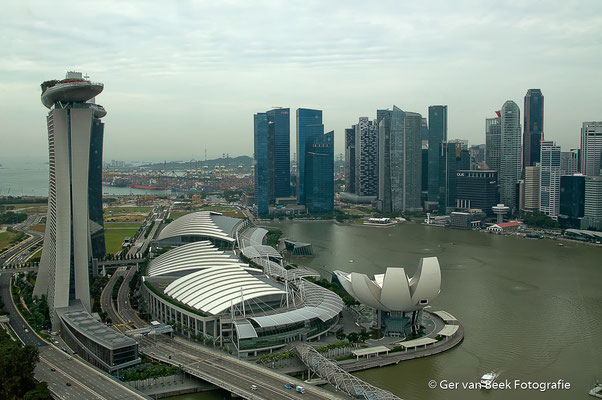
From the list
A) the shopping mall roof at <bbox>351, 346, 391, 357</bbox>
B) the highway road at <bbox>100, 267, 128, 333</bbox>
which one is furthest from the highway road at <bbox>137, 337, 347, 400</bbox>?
the shopping mall roof at <bbox>351, 346, 391, 357</bbox>

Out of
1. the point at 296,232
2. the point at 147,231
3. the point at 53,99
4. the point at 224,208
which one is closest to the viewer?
the point at 53,99

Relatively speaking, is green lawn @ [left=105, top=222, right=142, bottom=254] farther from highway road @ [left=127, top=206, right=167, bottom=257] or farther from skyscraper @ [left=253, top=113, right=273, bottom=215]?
skyscraper @ [left=253, top=113, right=273, bottom=215]

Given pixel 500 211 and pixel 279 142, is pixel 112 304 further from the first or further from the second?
pixel 279 142

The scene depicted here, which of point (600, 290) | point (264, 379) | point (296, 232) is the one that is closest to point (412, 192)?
point (296, 232)

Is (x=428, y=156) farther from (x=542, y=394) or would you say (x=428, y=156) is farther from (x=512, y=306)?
(x=542, y=394)

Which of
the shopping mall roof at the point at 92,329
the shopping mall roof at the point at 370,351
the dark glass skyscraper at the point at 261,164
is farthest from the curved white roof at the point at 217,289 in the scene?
the dark glass skyscraper at the point at 261,164

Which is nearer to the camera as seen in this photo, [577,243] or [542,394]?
[542,394]

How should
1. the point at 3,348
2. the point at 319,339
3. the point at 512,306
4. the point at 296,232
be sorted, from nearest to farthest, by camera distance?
the point at 3,348 < the point at 319,339 < the point at 512,306 < the point at 296,232
